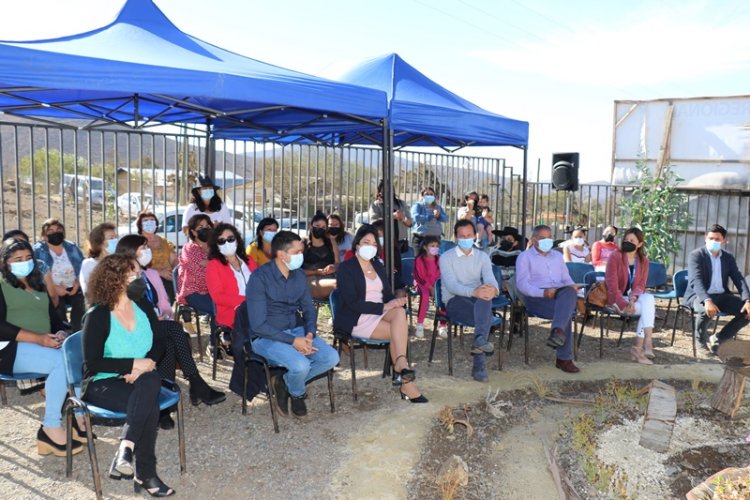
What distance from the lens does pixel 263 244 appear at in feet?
21.0

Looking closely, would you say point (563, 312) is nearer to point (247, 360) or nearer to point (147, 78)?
point (247, 360)

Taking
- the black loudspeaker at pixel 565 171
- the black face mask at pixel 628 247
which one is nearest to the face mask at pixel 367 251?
the black face mask at pixel 628 247

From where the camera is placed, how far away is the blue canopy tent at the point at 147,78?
379 cm

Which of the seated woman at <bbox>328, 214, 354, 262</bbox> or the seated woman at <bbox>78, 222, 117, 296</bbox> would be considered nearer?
the seated woman at <bbox>78, 222, 117, 296</bbox>

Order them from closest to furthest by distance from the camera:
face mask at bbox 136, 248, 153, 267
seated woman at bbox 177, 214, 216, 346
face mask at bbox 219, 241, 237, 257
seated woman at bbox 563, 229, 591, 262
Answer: face mask at bbox 136, 248, 153, 267, face mask at bbox 219, 241, 237, 257, seated woman at bbox 177, 214, 216, 346, seated woman at bbox 563, 229, 591, 262

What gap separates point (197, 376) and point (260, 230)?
2.24 metres

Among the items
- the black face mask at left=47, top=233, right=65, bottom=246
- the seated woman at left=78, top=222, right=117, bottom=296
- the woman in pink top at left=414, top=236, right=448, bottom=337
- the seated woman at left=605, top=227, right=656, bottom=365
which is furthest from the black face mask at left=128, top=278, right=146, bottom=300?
the seated woman at left=605, top=227, right=656, bottom=365

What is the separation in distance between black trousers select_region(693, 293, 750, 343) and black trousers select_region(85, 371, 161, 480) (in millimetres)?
5590

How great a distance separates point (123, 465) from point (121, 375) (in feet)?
1.60

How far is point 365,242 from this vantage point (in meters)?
5.04

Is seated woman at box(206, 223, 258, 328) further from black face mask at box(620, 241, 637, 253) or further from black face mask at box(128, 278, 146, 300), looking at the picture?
black face mask at box(620, 241, 637, 253)

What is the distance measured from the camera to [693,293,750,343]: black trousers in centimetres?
647

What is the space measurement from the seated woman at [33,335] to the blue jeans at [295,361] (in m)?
1.24

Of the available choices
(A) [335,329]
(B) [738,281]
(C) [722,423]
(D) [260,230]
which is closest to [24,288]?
(A) [335,329]
